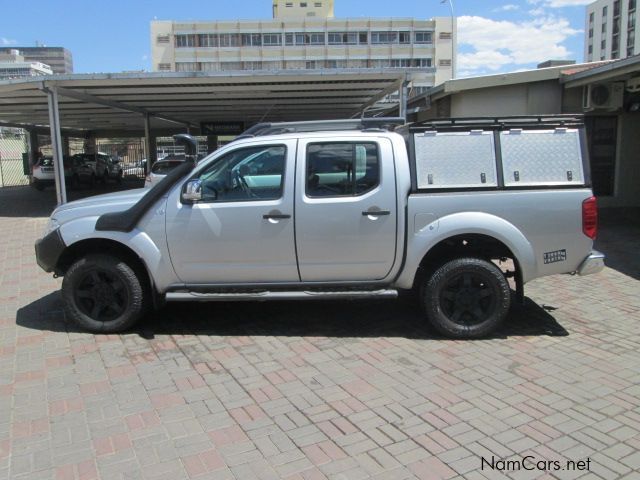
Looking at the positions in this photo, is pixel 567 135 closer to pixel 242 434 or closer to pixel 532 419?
pixel 532 419

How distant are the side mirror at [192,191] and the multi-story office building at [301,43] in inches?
3350

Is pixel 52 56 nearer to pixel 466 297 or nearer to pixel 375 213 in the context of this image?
pixel 375 213

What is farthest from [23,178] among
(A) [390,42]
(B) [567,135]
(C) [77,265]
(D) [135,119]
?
(A) [390,42]

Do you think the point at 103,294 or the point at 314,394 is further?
the point at 103,294

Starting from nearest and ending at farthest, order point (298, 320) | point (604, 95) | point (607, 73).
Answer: point (298, 320) < point (607, 73) < point (604, 95)

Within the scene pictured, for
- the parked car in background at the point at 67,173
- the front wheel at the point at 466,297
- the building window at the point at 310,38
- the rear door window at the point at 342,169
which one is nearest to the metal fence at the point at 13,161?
the parked car in background at the point at 67,173

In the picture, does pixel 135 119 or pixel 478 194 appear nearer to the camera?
pixel 478 194

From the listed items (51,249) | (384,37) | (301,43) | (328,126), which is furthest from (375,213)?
(384,37)

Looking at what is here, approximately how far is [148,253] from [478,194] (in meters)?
3.00

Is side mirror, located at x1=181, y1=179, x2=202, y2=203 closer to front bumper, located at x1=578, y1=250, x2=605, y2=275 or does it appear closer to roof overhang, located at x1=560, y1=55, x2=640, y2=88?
front bumper, located at x1=578, y1=250, x2=605, y2=275

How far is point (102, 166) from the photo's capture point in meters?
28.3

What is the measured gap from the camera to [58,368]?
4.54 m

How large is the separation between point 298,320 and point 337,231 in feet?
4.01

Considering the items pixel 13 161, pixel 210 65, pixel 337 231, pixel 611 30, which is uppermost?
pixel 611 30
